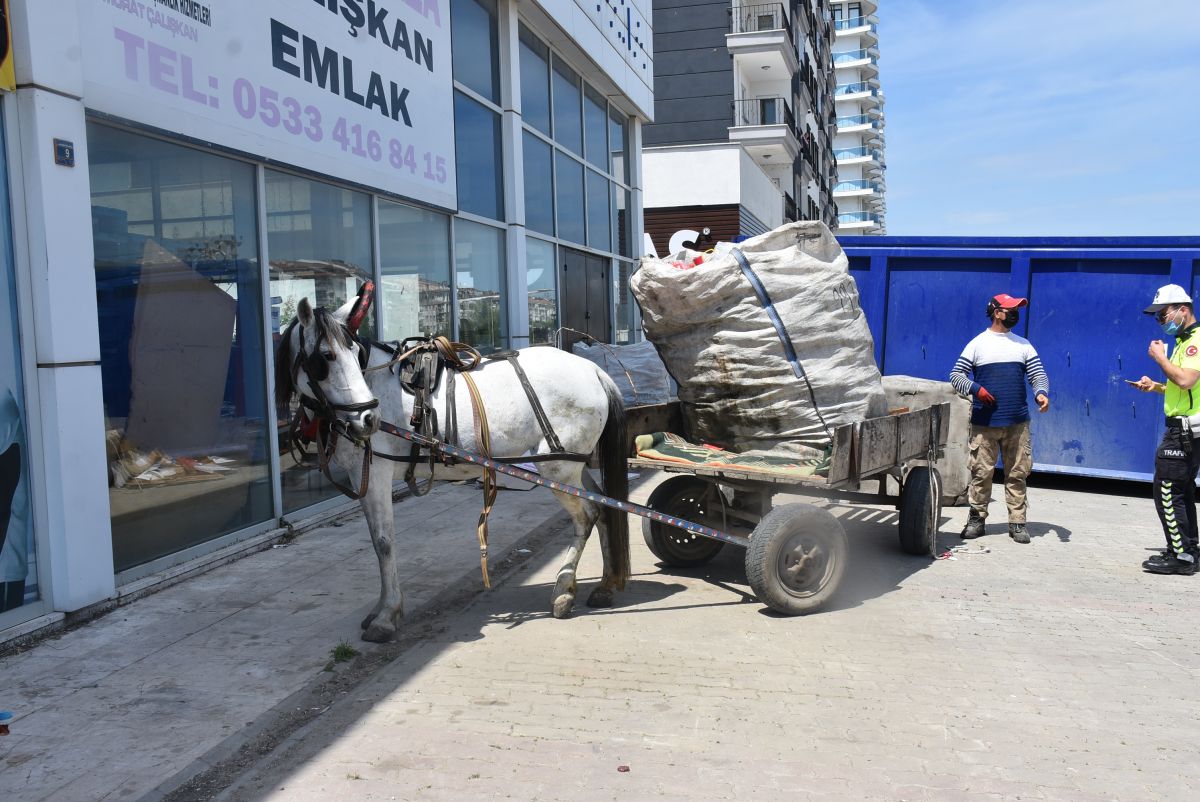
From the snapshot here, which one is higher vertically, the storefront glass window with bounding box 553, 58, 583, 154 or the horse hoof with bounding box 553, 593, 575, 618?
the storefront glass window with bounding box 553, 58, 583, 154

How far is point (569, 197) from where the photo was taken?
14.2 m

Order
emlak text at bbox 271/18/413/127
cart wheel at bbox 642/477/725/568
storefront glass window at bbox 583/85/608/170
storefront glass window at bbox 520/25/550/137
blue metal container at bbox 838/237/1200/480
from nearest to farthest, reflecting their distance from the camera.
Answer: cart wheel at bbox 642/477/725/568 < emlak text at bbox 271/18/413/127 < blue metal container at bbox 838/237/1200/480 < storefront glass window at bbox 520/25/550/137 < storefront glass window at bbox 583/85/608/170

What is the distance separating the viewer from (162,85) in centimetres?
586

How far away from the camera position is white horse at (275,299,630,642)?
4.54 metres

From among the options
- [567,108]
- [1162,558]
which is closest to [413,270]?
[567,108]

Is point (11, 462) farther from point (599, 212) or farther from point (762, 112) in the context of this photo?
point (762, 112)

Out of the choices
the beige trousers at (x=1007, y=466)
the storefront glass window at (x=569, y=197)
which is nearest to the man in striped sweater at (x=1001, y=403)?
the beige trousers at (x=1007, y=466)

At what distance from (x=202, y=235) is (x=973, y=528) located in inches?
251

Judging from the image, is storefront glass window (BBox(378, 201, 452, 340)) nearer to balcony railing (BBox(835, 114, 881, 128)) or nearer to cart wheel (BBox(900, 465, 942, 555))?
cart wheel (BBox(900, 465, 942, 555))

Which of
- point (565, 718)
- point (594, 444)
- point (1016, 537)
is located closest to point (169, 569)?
point (594, 444)

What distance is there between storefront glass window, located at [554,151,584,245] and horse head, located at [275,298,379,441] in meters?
9.36

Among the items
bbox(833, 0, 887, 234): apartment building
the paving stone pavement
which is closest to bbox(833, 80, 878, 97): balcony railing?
bbox(833, 0, 887, 234): apartment building

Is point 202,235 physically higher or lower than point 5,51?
lower

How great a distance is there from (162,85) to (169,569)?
3167 millimetres
